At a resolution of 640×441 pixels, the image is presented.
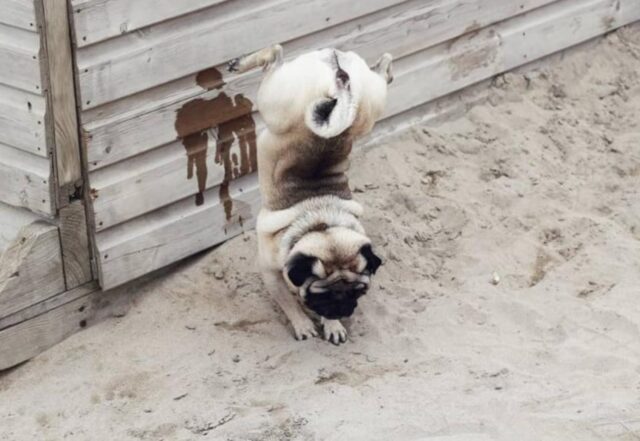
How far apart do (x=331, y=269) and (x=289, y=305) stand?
0.53m

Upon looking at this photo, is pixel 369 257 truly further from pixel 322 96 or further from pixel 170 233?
pixel 170 233

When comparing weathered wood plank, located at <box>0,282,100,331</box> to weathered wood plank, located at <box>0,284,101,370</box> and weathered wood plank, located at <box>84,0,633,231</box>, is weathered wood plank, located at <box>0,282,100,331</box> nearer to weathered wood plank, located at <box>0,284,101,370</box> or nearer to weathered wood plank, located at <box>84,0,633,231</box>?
weathered wood plank, located at <box>0,284,101,370</box>

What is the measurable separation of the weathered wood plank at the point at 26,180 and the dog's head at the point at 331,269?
4.10ft

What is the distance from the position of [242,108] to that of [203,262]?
2.87 ft

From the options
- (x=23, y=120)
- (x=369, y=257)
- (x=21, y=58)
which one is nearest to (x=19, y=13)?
(x=21, y=58)

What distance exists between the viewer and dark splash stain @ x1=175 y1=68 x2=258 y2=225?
6680 millimetres

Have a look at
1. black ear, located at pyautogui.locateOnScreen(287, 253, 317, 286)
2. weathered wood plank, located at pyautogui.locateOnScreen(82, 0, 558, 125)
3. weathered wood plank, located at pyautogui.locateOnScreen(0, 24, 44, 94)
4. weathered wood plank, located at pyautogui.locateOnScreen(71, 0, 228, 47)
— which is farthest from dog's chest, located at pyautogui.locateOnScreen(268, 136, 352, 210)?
weathered wood plank, located at pyautogui.locateOnScreen(0, 24, 44, 94)

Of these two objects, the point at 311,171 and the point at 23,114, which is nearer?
the point at 23,114

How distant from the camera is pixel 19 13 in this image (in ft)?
19.6

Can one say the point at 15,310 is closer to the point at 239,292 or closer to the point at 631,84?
the point at 239,292

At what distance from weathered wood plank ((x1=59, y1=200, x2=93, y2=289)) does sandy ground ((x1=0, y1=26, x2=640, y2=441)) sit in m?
0.32

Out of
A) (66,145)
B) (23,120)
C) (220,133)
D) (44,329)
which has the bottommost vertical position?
(44,329)

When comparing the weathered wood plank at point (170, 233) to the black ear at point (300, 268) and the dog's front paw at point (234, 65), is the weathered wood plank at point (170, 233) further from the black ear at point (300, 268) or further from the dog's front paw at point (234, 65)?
the black ear at point (300, 268)

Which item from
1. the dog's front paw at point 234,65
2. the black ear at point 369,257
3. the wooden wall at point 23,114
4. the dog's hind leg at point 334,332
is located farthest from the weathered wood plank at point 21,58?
the dog's hind leg at point 334,332
